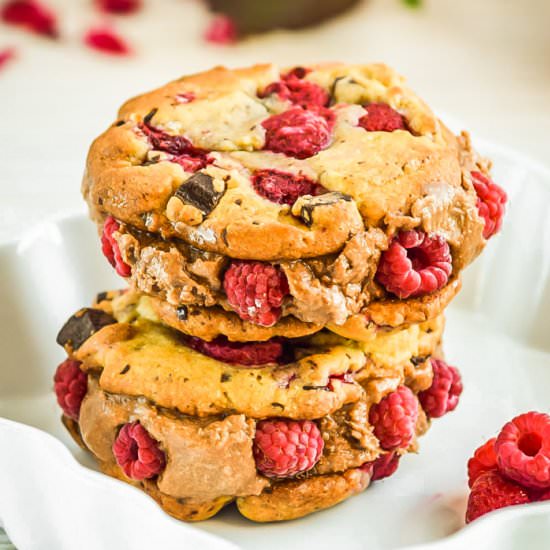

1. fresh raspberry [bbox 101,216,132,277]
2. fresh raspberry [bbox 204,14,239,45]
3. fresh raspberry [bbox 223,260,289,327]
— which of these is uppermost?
fresh raspberry [bbox 223,260,289,327]

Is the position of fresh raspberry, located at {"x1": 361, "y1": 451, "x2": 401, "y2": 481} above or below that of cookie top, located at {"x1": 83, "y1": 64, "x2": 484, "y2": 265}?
below

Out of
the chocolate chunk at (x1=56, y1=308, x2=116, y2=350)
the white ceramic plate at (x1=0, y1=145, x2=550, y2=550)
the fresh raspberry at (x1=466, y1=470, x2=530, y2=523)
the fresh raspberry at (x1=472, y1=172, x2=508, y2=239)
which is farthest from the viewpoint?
the chocolate chunk at (x1=56, y1=308, x2=116, y2=350)

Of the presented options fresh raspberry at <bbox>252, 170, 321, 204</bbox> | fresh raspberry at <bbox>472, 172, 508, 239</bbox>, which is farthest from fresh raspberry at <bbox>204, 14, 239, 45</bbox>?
fresh raspberry at <bbox>252, 170, 321, 204</bbox>

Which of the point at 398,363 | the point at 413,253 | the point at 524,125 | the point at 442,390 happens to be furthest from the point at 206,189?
the point at 524,125

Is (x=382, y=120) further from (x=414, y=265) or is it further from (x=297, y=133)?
(x=414, y=265)

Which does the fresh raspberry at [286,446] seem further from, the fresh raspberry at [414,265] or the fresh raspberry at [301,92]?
the fresh raspberry at [301,92]

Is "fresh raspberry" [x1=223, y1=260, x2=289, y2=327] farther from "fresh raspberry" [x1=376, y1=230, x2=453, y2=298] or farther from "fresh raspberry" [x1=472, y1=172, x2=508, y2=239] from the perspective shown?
"fresh raspberry" [x1=472, y1=172, x2=508, y2=239]

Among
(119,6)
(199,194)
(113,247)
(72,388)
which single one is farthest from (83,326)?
(119,6)
